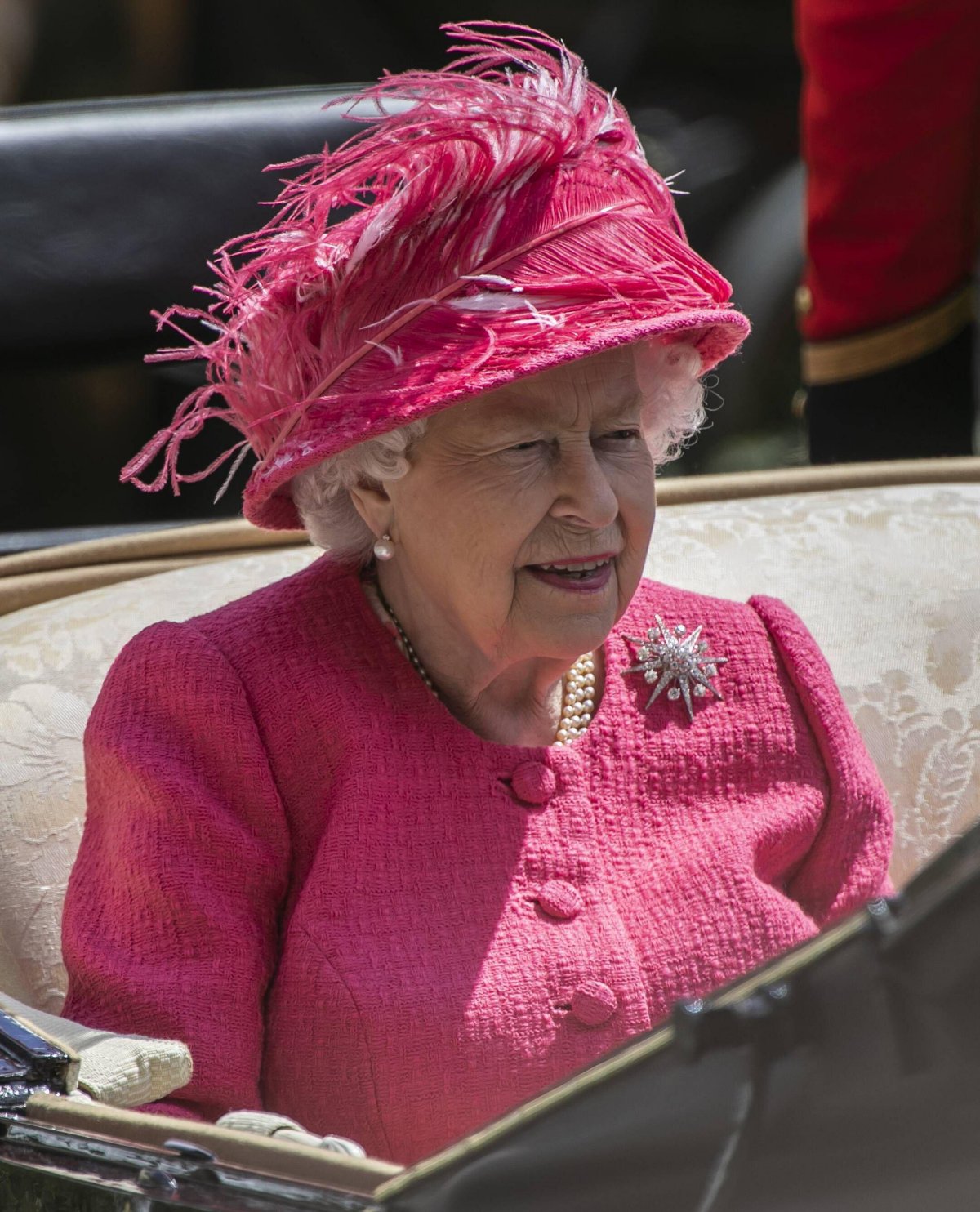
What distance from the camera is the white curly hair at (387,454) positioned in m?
1.62

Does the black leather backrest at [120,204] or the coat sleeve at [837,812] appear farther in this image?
the black leather backrest at [120,204]

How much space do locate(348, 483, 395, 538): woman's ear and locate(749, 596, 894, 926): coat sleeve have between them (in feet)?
1.66

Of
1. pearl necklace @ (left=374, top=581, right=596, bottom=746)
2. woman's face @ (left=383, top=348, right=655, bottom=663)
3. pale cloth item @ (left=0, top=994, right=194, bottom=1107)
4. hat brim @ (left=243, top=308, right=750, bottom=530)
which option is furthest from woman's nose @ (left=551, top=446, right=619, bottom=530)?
pale cloth item @ (left=0, top=994, right=194, bottom=1107)

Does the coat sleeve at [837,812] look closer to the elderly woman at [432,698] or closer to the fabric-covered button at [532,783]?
the elderly woman at [432,698]

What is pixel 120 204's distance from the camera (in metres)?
2.80

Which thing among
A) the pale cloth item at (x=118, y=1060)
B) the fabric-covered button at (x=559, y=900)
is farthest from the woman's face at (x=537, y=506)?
the pale cloth item at (x=118, y=1060)

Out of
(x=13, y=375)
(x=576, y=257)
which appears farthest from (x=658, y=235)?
(x=13, y=375)

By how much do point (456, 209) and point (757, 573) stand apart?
88cm

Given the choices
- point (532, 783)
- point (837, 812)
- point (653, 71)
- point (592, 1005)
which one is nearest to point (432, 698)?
point (532, 783)

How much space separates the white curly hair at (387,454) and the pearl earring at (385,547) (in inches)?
2.3

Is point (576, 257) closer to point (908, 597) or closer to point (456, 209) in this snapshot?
point (456, 209)

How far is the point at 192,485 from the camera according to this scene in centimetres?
337

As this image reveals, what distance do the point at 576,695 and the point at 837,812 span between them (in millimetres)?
326

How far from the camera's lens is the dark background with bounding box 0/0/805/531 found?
4859 millimetres
